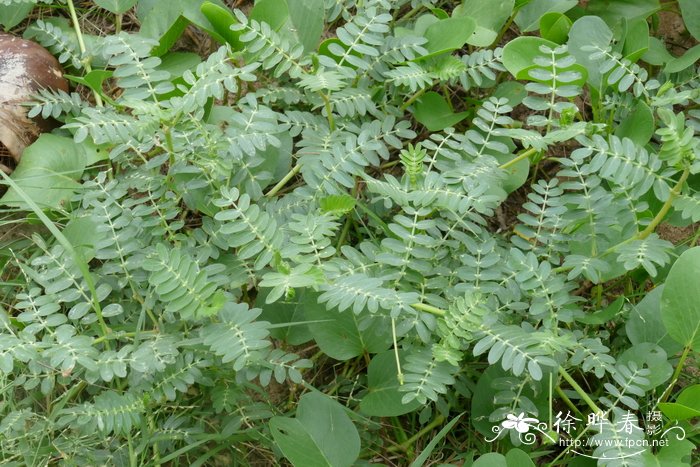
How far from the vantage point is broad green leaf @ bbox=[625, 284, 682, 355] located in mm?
1694

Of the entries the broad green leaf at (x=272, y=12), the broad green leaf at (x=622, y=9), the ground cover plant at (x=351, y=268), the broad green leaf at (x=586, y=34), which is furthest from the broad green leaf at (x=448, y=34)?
the broad green leaf at (x=622, y=9)

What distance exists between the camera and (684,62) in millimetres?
1976

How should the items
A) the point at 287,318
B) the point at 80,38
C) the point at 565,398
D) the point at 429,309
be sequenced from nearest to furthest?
1. the point at 429,309
2. the point at 565,398
3. the point at 287,318
4. the point at 80,38

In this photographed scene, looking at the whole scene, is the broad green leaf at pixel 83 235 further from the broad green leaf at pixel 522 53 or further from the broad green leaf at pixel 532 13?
the broad green leaf at pixel 532 13

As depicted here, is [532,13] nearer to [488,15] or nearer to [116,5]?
[488,15]

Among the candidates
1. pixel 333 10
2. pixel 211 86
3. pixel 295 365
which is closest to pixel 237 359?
pixel 295 365

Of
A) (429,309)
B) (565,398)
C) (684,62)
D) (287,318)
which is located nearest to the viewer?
(429,309)

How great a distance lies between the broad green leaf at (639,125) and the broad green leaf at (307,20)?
0.78 metres

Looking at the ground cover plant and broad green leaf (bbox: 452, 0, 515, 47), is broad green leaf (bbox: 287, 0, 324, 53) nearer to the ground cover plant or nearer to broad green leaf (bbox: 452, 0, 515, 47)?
the ground cover plant

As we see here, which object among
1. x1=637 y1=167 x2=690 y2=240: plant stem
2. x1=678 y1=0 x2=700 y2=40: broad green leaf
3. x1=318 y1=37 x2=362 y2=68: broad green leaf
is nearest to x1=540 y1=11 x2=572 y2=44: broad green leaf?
x1=678 y1=0 x2=700 y2=40: broad green leaf

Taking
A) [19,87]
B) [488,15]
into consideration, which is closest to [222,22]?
[19,87]

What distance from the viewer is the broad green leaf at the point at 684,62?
1.96m

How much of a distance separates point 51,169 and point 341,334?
2.77 ft
